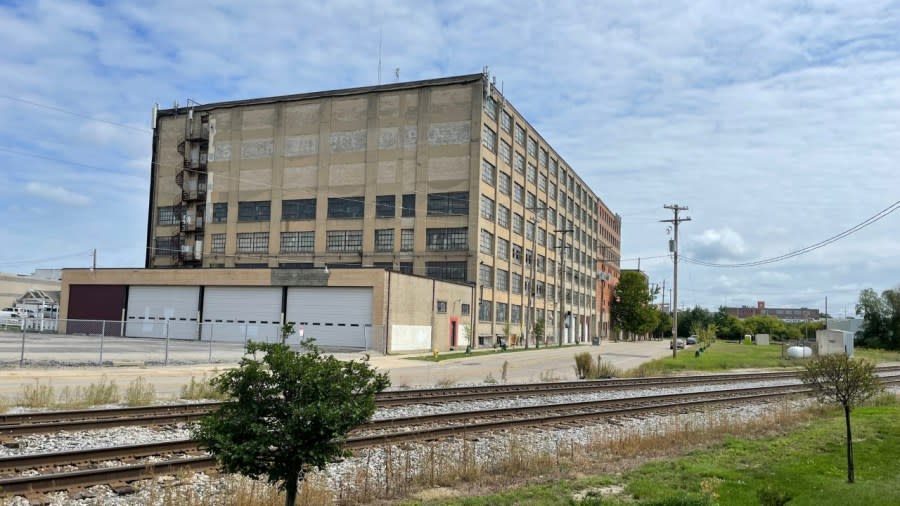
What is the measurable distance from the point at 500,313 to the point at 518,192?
13393mm

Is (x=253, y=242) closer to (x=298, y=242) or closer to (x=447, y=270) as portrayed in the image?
(x=298, y=242)

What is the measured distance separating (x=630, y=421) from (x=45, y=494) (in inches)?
520

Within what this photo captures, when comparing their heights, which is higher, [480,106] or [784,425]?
[480,106]

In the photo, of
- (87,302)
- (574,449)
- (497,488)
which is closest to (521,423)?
(574,449)

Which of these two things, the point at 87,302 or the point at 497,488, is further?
the point at 87,302

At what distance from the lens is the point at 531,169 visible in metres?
76.8

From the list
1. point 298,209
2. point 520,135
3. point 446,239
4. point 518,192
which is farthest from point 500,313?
point 298,209

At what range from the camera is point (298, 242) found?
65.7 m

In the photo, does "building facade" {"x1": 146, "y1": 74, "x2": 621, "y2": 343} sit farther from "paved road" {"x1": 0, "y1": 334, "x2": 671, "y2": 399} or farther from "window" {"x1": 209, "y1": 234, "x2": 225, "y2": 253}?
"paved road" {"x1": 0, "y1": 334, "x2": 671, "y2": 399}

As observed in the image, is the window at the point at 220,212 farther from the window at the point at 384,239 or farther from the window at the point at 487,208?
the window at the point at 487,208

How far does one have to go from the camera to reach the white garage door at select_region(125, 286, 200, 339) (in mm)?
A: 54688

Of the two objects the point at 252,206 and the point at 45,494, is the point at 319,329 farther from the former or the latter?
the point at 45,494

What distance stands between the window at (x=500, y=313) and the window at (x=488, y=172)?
11.8 m

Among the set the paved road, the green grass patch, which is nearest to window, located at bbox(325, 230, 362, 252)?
the paved road
